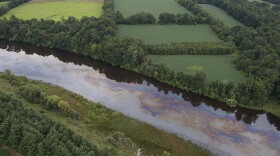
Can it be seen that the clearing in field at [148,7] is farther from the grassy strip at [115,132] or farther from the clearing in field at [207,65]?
the grassy strip at [115,132]

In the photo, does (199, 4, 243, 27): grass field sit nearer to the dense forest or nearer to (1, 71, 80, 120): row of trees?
the dense forest

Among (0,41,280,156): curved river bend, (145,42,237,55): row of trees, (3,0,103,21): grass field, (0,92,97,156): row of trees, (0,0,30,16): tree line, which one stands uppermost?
(0,0,30,16): tree line

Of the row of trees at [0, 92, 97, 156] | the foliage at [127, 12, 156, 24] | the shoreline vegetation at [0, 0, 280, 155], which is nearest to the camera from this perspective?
the row of trees at [0, 92, 97, 156]

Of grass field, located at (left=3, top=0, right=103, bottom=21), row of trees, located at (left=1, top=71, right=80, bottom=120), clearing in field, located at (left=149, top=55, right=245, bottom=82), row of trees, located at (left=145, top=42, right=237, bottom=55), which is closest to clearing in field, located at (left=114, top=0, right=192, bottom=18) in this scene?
grass field, located at (left=3, top=0, right=103, bottom=21)

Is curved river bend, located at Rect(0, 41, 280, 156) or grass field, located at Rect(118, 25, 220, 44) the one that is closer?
curved river bend, located at Rect(0, 41, 280, 156)

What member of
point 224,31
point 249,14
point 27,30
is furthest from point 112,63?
point 249,14

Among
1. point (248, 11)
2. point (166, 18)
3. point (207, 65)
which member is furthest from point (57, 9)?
point (248, 11)

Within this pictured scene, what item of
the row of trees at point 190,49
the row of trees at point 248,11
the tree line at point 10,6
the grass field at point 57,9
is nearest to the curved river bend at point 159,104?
the row of trees at point 190,49
